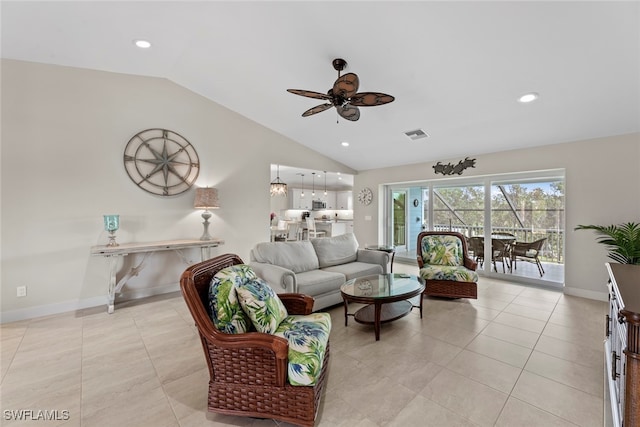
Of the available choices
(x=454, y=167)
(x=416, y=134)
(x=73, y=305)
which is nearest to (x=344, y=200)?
(x=454, y=167)

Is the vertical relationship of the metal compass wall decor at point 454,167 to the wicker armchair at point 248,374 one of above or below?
above

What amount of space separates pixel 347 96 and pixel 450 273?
274cm

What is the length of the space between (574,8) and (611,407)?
9.23 feet

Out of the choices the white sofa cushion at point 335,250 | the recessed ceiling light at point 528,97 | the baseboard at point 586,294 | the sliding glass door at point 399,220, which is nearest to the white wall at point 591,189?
the baseboard at point 586,294

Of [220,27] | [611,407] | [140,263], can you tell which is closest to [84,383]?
[140,263]

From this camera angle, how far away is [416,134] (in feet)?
14.9

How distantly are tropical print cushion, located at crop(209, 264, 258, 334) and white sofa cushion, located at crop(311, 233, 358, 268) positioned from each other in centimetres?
227

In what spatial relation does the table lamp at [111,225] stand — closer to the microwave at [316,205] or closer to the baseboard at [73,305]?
the baseboard at [73,305]

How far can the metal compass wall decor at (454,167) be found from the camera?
16.8 ft

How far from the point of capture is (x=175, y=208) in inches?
167

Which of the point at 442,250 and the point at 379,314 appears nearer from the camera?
the point at 379,314

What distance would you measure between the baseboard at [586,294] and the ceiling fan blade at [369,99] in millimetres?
4169

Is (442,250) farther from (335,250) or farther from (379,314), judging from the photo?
(379,314)

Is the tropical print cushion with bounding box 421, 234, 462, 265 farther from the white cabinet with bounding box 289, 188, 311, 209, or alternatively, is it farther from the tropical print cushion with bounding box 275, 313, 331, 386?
the white cabinet with bounding box 289, 188, 311, 209
